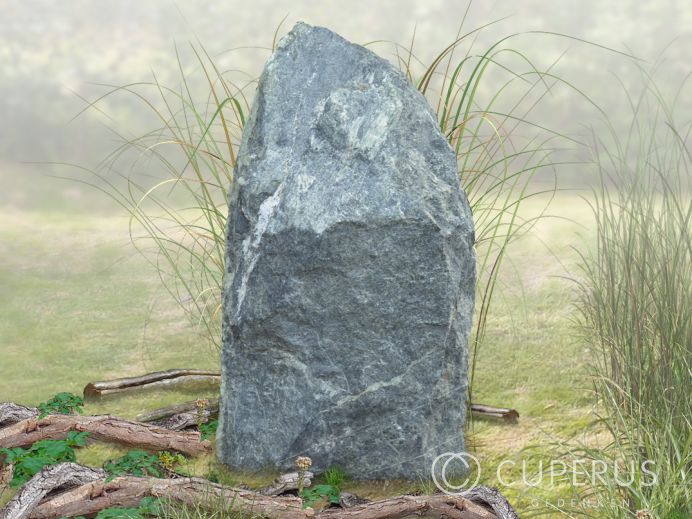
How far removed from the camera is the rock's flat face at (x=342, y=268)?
327 centimetres

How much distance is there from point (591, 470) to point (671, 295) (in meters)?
0.67

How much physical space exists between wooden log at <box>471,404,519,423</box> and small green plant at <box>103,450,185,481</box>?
1.23m

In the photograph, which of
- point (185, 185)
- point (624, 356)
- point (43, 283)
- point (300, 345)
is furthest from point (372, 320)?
point (43, 283)

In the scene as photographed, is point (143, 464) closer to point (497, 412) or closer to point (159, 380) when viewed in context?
point (159, 380)

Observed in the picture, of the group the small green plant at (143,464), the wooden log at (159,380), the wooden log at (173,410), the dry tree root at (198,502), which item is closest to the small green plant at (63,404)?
the wooden log at (159,380)

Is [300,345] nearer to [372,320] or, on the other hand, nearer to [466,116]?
[372,320]

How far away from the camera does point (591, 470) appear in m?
3.33

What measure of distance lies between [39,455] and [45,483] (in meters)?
0.29

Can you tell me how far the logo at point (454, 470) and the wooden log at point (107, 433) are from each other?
884 mm

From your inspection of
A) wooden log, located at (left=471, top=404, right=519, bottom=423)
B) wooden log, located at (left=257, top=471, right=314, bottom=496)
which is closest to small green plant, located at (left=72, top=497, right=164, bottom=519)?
wooden log, located at (left=257, top=471, right=314, bottom=496)

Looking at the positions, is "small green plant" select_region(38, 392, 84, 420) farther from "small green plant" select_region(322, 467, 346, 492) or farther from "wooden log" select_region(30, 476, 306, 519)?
"small green plant" select_region(322, 467, 346, 492)

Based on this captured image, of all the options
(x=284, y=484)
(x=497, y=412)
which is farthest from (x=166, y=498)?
(x=497, y=412)

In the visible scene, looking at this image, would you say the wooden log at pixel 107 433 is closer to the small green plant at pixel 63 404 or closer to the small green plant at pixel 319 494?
the small green plant at pixel 63 404

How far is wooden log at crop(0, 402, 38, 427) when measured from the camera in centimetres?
389
